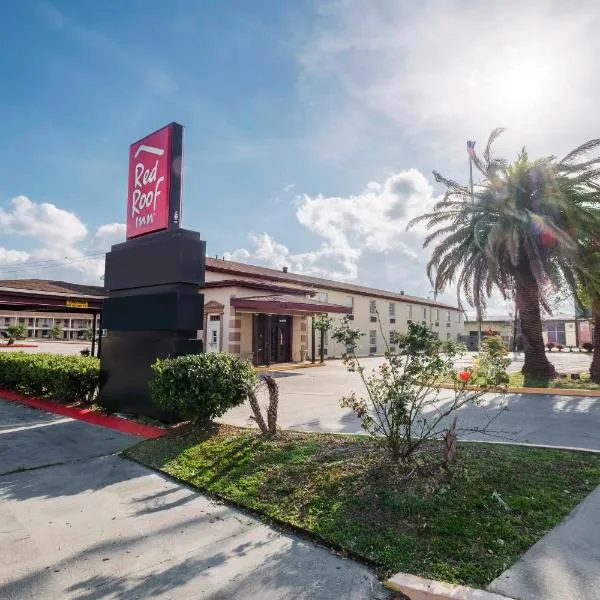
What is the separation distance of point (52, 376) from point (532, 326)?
16218mm

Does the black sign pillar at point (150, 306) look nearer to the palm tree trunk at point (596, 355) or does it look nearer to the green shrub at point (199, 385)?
the green shrub at point (199, 385)

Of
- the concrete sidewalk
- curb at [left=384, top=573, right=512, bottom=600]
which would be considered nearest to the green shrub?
curb at [left=384, top=573, right=512, bottom=600]

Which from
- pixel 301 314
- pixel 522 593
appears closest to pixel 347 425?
pixel 522 593

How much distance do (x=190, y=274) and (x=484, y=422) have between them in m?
6.70

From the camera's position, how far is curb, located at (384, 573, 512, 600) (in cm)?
310

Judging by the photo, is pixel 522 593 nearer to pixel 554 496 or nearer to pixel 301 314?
pixel 554 496

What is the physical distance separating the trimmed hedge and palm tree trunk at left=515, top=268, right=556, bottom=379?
49.3 feet

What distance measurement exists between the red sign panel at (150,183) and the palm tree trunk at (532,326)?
44.8ft

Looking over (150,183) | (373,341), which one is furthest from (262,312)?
(373,341)

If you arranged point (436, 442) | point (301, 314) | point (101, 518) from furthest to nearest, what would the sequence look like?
1. point (301, 314)
2. point (436, 442)
3. point (101, 518)

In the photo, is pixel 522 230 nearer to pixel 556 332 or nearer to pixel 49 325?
pixel 556 332

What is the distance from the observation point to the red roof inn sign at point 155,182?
30.5ft

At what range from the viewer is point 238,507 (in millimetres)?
4805

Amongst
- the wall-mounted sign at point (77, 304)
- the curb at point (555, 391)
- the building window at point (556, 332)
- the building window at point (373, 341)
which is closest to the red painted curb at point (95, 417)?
the wall-mounted sign at point (77, 304)
